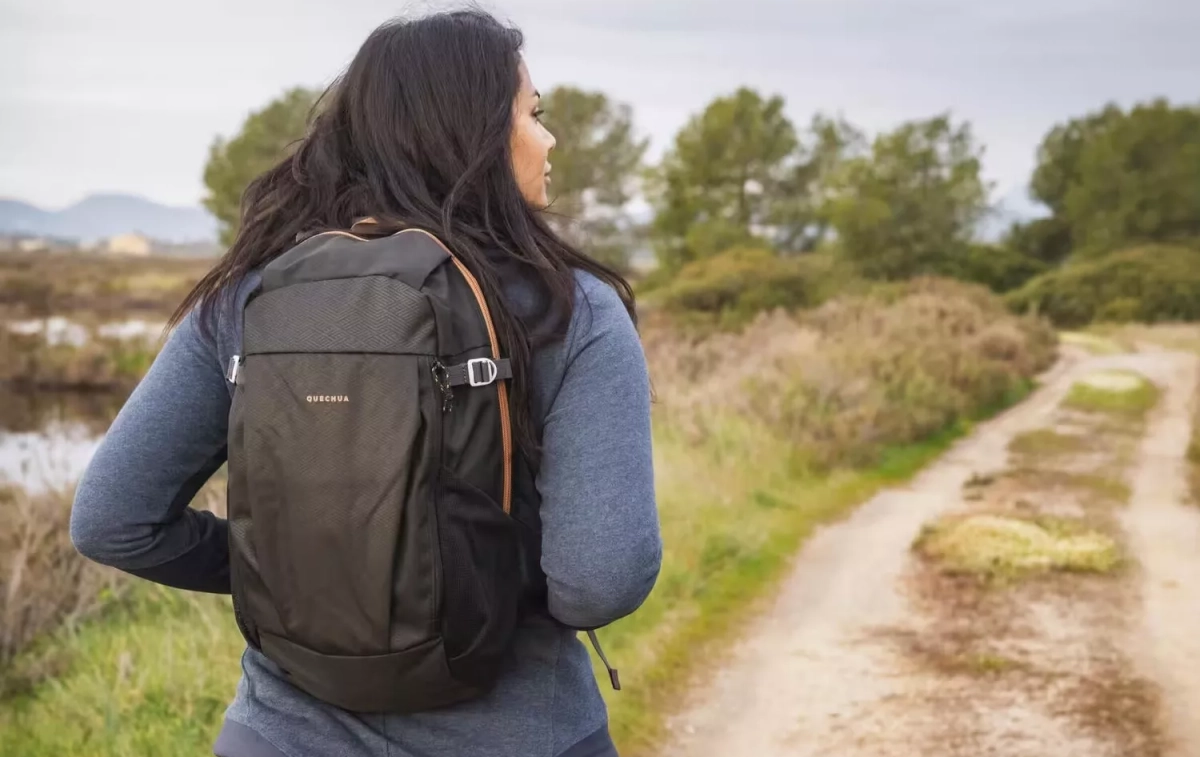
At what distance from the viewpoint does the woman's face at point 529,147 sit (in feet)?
4.92

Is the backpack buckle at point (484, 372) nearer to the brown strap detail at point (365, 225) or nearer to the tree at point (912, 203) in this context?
the brown strap detail at point (365, 225)

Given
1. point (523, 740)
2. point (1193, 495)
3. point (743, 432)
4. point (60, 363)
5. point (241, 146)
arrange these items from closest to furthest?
point (523, 740)
point (1193, 495)
point (743, 432)
point (60, 363)
point (241, 146)

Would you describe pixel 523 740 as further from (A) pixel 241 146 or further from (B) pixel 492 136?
(A) pixel 241 146

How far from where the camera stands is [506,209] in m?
1.45

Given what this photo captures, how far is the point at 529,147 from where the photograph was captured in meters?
1.51

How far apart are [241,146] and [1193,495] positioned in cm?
3680

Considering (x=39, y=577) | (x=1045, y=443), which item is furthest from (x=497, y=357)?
(x=1045, y=443)

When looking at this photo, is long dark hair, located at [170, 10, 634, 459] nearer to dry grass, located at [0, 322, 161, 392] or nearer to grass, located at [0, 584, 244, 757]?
grass, located at [0, 584, 244, 757]

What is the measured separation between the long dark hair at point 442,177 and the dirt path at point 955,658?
3288mm

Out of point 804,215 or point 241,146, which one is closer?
point 804,215

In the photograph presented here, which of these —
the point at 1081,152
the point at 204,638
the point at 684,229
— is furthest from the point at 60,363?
the point at 1081,152

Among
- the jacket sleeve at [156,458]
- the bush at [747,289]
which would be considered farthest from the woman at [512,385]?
the bush at [747,289]

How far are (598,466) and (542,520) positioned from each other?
0.12 m

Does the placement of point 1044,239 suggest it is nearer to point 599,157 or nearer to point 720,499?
point 599,157
